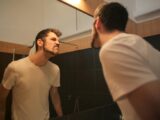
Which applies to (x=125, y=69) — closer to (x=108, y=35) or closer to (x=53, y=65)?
(x=108, y=35)

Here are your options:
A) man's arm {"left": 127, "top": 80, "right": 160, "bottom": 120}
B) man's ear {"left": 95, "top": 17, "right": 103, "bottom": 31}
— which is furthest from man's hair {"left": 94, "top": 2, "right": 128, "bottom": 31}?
man's arm {"left": 127, "top": 80, "right": 160, "bottom": 120}

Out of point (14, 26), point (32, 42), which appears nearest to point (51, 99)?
point (32, 42)

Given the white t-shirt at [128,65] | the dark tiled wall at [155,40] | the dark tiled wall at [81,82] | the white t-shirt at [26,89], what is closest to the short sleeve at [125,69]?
the white t-shirt at [128,65]

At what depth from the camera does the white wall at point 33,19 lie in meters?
1.04

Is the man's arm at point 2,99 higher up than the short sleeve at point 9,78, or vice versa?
the short sleeve at point 9,78

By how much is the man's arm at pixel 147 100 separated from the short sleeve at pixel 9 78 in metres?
0.68

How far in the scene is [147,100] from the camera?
1.81 feet

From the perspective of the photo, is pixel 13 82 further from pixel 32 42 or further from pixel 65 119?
pixel 65 119

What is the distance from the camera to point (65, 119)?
4.03ft

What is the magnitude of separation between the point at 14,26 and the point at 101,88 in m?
0.80

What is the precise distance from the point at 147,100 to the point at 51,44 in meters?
0.77

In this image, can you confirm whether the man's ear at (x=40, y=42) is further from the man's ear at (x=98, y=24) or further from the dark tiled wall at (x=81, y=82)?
the man's ear at (x=98, y=24)

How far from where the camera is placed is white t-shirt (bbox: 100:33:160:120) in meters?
0.58

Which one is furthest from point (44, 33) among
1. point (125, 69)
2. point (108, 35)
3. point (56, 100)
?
point (125, 69)
